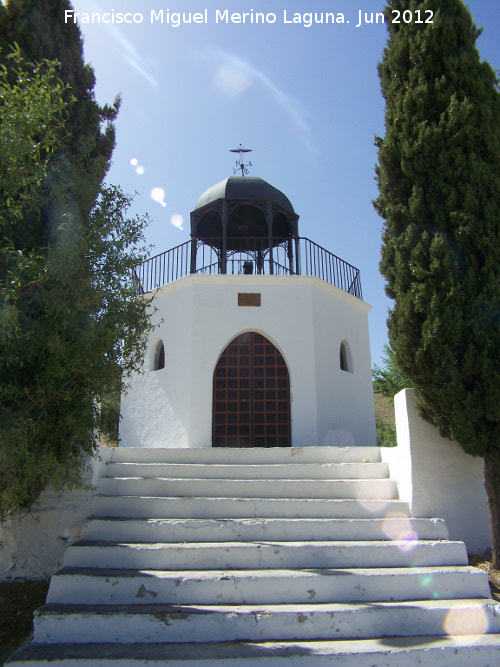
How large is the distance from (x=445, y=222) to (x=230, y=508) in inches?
161

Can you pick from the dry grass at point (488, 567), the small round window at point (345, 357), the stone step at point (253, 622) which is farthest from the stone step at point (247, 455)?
the small round window at point (345, 357)

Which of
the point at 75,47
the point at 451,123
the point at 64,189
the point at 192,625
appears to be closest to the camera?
the point at 192,625

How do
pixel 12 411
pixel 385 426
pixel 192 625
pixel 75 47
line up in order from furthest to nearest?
1. pixel 385 426
2. pixel 75 47
3. pixel 12 411
4. pixel 192 625

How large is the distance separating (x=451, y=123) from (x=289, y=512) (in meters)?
4.82

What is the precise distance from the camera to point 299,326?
10.1 meters

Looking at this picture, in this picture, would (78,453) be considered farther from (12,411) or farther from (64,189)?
(64,189)

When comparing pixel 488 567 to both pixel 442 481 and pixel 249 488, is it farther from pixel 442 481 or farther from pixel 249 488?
pixel 249 488

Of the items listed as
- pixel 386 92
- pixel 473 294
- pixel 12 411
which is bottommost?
pixel 12 411

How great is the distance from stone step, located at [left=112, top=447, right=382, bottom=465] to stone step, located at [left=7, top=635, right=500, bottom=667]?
9.05 ft

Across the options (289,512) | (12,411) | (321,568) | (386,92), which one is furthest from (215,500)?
(386,92)

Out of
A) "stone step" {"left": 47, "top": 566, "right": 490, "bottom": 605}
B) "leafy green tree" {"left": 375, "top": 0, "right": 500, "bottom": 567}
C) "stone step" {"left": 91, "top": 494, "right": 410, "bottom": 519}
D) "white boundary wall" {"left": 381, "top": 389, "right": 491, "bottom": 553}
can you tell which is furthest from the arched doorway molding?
"stone step" {"left": 47, "top": 566, "right": 490, "bottom": 605}

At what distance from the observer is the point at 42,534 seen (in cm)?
532

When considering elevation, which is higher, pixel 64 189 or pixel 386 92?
pixel 386 92

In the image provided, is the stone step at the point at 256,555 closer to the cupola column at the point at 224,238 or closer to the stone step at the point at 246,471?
the stone step at the point at 246,471
